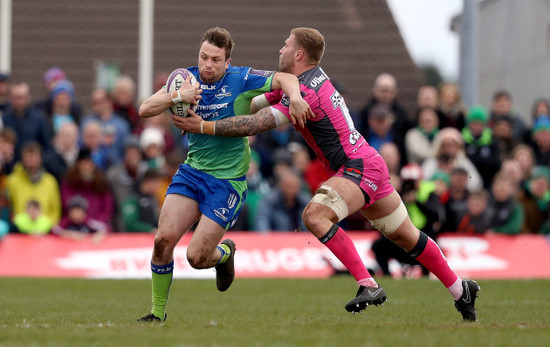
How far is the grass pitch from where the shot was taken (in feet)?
23.0

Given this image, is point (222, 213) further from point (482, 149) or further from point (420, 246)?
point (482, 149)

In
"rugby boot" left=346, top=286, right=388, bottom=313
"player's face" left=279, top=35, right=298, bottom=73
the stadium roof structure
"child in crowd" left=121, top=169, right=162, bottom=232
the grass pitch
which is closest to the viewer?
the grass pitch

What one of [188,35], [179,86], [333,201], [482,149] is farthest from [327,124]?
[188,35]

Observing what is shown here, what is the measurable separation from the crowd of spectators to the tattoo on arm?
698cm

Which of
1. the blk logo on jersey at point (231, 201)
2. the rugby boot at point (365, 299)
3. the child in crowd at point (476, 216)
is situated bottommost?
the child in crowd at point (476, 216)

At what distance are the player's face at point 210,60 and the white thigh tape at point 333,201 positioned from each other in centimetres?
140

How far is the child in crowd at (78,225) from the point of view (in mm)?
16094

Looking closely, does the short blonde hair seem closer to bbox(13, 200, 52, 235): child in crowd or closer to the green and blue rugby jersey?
the green and blue rugby jersey

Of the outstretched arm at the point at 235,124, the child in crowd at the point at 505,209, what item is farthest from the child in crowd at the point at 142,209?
the outstretched arm at the point at 235,124

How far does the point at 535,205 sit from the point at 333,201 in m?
9.73

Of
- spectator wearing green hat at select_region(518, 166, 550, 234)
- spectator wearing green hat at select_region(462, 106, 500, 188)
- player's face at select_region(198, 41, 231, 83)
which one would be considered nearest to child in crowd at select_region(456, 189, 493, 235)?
spectator wearing green hat at select_region(462, 106, 500, 188)

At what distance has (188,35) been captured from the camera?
77.2ft

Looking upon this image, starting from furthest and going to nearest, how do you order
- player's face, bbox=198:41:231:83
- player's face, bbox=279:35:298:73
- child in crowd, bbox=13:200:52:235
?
child in crowd, bbox=13:200:52:235, player's face, bbox=279:35:298:73, player's face, bbox=198:41:231:83

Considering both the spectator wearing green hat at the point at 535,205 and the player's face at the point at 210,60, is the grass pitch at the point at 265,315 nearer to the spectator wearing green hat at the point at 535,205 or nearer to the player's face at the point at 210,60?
the player's face at the point at 210,60
